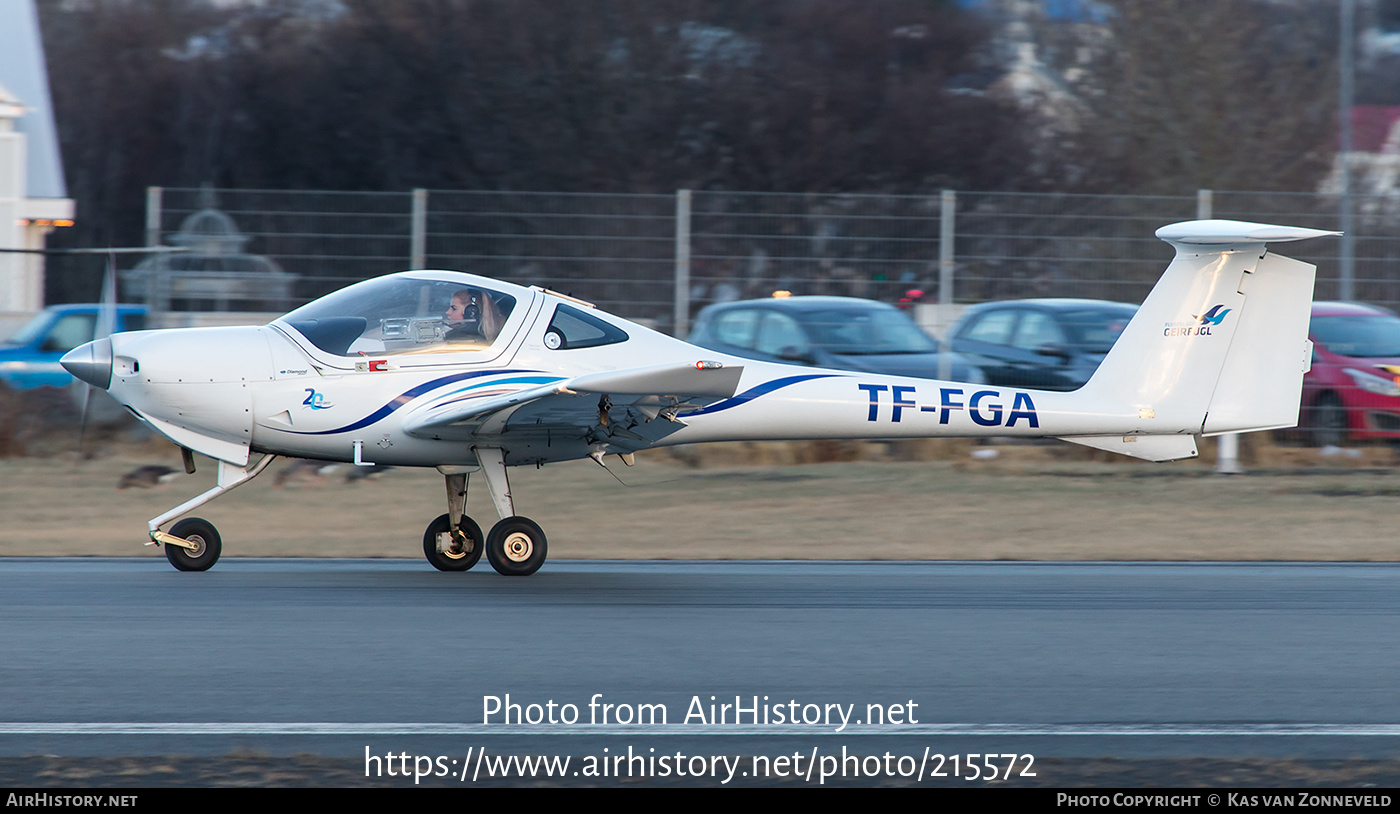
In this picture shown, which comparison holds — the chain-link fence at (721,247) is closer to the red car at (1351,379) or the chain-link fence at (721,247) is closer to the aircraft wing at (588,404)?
the red car at (1351,379)

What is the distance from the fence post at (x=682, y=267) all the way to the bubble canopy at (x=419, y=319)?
749cm

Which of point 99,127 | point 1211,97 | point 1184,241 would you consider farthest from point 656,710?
point 99,127

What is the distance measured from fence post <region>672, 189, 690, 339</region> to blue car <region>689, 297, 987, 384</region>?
46 centimetres

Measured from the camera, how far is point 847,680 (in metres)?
6.44

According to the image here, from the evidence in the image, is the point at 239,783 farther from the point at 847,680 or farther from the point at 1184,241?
the point at 1184,241

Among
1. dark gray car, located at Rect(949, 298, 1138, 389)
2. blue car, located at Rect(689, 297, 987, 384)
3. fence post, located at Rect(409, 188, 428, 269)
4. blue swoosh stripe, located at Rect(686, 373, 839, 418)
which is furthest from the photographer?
fence post, located at Rect(409, 188, 428, 269)

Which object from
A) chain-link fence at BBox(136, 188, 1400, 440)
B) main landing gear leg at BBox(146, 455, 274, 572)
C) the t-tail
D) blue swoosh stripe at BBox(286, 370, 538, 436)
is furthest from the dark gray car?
main landing gear leg at BBox(146, 455, 274, 572)

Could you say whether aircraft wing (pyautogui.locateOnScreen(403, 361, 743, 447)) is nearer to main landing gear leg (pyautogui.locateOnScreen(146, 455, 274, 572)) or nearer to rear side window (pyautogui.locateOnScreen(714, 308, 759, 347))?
main landing gear leg (pyautogui.locateOnScreen(146, 455, 274, 572))

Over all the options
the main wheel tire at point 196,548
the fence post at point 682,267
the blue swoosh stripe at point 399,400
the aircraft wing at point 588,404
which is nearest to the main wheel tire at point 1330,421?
the fence post at point 682,267

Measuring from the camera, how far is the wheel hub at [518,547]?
9352mm

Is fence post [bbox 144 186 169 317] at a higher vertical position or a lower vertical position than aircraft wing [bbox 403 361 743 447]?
higher

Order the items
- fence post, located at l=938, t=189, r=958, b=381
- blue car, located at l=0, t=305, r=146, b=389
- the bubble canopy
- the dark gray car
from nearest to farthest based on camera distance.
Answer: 1. the bubble canopy
2. the dark gray car
3. fence post, located at l=938, t=189, r=958, b=381
4. blue car, located at l=0, t=305, r=146, b=389

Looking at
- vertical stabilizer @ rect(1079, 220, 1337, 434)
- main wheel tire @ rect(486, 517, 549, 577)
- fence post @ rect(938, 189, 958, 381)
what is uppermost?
fence post @ rect(938, 189, 958, 381)

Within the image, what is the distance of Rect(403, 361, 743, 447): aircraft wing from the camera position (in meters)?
8.28
